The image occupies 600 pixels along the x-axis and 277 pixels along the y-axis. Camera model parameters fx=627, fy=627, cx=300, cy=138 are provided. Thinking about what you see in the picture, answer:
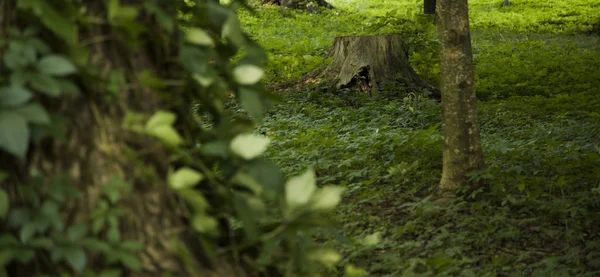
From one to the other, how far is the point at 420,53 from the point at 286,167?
4.91m

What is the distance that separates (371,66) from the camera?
29.7 ft

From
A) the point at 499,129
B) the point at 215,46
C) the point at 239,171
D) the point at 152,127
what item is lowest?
the point at 499,129

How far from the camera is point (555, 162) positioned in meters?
4.95

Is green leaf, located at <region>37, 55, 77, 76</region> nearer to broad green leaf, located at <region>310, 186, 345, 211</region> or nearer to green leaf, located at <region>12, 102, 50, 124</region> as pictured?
green leaf, located at <region>12, 102, 50, 124</region>

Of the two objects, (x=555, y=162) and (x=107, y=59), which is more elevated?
(x=107, y=59)

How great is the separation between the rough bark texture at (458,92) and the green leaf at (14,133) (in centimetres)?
371

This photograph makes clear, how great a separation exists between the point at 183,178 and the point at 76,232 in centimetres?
23

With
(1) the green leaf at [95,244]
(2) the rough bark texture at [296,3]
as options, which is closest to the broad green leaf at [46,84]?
(1) the green leaf at [95,244]

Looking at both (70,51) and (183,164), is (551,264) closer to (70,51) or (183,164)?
(183,164)

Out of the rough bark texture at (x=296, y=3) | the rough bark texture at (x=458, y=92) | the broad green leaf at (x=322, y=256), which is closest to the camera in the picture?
the broad green leaf at (x=322, y=256)

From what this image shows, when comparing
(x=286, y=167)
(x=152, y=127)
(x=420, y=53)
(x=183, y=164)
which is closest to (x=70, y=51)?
(x=152, y=127)

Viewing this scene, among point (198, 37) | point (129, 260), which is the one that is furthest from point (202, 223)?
point (198, 37)

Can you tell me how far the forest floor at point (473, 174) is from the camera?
141 inches

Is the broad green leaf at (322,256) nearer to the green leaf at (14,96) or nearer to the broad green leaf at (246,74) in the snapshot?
the broad green leaf at (246,74)
